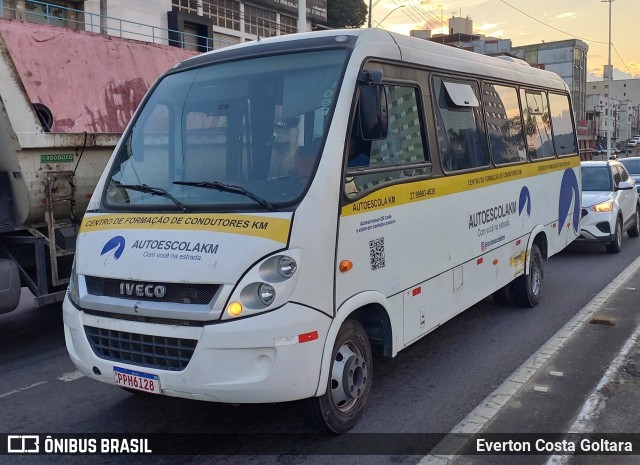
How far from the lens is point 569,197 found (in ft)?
32.1

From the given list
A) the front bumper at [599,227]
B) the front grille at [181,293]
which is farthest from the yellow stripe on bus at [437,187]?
the front bumper at [599,227]

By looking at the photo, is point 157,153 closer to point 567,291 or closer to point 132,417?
point 132,417

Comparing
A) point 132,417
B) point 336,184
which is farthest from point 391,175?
point 132,417

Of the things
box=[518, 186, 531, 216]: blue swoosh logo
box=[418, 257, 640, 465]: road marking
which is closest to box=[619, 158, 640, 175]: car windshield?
box=[418, 257, 640, 465]: road marking

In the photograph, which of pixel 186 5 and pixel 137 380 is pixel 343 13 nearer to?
pixel 186 5

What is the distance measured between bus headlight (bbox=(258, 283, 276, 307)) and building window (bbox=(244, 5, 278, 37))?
28171 millimetres

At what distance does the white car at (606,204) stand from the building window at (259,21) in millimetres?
20458

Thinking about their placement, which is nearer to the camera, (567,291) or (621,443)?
(621,443)

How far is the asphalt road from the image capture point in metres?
4.43

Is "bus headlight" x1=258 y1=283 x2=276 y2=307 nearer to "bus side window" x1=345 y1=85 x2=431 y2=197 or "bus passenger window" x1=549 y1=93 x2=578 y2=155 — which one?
"bus side window" x1=345 y1=85 x2=431 y2=197

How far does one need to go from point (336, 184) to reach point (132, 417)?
237 centimetres

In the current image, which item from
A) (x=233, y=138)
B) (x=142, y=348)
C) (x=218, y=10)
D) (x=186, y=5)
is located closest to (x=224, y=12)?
(x=218, y=10)

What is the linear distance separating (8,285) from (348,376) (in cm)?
382

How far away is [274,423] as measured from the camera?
4.83 meters
